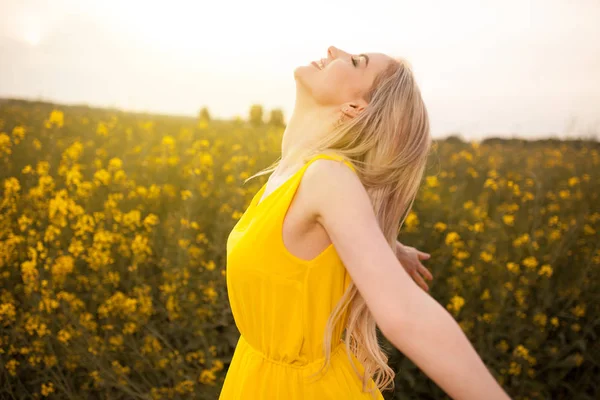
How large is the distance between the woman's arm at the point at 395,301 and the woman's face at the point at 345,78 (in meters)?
0.29

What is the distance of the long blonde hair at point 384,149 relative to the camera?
0.96m

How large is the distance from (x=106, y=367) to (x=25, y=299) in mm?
737

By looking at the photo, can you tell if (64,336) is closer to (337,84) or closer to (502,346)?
(337,84)

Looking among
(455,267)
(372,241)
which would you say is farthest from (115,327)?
(372,241)

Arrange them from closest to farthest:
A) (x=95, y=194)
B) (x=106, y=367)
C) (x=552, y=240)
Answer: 1. (x=106, y=367)
2. (x=552, y=240)
3. (x=95, y=194)

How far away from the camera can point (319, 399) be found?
1016 mm

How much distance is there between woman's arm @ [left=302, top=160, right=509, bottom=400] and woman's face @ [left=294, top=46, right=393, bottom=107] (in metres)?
0.29

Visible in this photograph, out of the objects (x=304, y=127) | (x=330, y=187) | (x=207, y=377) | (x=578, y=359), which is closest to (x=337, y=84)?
(x=304, y=127)

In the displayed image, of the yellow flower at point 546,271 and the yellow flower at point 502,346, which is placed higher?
the yellow flower at point 546,271

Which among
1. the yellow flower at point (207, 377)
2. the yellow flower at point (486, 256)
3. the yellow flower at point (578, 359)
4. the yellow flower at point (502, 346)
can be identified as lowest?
the yellow flower at point (207, 377)

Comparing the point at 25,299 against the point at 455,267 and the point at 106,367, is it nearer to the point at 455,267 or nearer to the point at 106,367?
the point at 106,367

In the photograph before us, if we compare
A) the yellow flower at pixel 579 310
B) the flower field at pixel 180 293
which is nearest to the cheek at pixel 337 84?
the flower field at pixel 180 293

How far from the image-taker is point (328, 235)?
903mm

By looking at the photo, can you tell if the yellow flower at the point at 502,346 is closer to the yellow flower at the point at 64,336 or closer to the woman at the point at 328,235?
the woman at the point at 328,235
